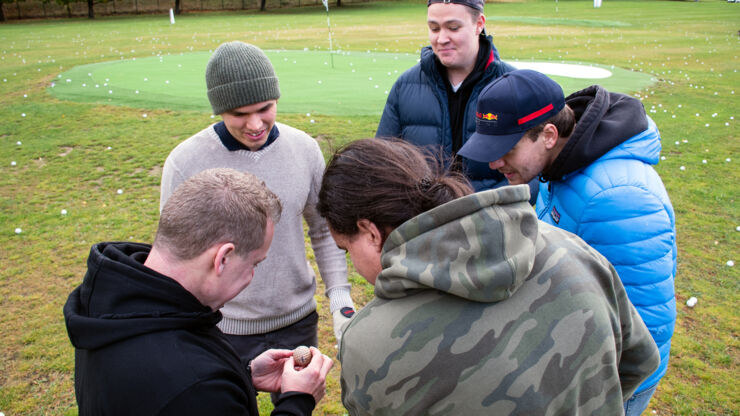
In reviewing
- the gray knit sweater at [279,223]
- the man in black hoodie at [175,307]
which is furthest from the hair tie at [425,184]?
the gray knit sweater at [279,223]

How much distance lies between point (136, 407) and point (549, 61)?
1660cm

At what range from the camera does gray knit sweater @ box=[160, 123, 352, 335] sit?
8.39 ft

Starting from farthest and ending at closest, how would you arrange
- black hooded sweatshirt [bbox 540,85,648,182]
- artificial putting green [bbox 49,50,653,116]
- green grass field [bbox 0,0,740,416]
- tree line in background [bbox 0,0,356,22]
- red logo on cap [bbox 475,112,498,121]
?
tree line in background [bbox 0,0,356,22]
artificial putting green [bbox 49,50,653,116]
green grass field [bbox 0,0,740,416]
red logo on cap [bbox 475,112,498,121]
black hooded sweatshirt [bbox 540,85,648,182]

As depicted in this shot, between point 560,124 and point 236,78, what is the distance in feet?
5.05

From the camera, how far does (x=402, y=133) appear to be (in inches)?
146

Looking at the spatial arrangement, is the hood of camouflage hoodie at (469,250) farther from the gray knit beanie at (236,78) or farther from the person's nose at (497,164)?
the gray knit beanie at (236,78)

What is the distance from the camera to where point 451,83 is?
368cm

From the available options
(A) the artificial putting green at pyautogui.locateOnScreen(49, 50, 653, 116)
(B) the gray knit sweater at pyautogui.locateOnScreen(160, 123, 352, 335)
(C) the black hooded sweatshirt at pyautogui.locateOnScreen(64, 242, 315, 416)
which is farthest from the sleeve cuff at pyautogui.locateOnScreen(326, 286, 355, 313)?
(A) the artificial putting green at pyautogui.locateOnScreen(49, 50, 653, 116)

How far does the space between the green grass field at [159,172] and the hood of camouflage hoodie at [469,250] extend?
821mm

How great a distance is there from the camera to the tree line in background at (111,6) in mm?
39625

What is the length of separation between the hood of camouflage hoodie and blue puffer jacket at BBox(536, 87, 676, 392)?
2.99 feet

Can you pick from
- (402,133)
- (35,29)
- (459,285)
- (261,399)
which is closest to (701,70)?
(402,133)

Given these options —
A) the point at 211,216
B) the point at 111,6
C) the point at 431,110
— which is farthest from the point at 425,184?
the point at 111,6

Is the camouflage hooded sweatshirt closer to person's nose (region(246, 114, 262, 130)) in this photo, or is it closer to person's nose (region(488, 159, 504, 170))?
person's nose (region(488, 159, 504, 170))
